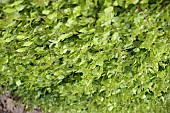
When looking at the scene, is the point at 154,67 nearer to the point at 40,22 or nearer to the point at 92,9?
the point at 92,9

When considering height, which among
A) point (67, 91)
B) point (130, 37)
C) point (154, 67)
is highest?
point (130, 37)

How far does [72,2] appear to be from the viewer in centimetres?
107

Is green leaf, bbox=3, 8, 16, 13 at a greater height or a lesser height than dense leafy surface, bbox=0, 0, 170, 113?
greater

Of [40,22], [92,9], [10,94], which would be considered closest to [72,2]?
[92,9]

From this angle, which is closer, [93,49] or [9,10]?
[9,10]

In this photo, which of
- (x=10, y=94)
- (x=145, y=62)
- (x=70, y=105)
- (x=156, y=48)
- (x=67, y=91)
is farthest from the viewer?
(x=10, y=94)

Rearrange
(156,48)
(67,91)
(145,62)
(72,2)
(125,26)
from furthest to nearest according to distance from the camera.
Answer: (67,91)
(145,62)
(156,48)
(125,26)
(72,2)

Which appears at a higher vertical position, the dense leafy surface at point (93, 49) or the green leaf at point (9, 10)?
the green leaf at point (9, 10)

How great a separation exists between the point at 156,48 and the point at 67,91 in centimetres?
99

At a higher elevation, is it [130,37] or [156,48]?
[130,37]

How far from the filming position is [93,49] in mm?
1428

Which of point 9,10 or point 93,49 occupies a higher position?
point 9,10

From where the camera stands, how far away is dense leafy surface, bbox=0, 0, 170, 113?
111 cm

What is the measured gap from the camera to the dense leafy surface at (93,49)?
111 centimetres
